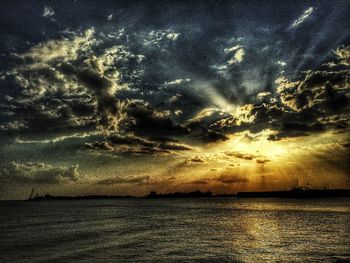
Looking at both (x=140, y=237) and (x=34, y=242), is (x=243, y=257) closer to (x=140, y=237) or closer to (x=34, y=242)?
(x=140, y=237)

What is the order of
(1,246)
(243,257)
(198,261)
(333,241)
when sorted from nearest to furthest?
1. (198,261)
2. (243,257)
3. (1,246)
4. (333,241)

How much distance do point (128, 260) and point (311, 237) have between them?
109 ft

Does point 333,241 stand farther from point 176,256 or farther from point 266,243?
point 176,256

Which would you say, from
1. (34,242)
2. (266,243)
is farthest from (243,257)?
(34,242)

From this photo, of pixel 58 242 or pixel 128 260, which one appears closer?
pixel 128 260

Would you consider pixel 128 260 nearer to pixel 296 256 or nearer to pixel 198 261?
pixel 198 261

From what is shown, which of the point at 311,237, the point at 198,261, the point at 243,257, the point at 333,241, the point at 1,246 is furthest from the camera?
the point at 311,237

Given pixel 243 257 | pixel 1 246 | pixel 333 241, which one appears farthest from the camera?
pixel 333 241

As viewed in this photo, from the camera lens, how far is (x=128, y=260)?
1330 inches

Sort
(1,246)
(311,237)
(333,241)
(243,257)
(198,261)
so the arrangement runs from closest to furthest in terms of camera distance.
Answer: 1. (198,261)
2. (243,257)
3. (1,246)
4. (333,241)
5. (311,237)

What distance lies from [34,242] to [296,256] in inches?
1453

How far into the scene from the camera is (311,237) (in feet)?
173

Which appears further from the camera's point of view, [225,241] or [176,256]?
[225,241]

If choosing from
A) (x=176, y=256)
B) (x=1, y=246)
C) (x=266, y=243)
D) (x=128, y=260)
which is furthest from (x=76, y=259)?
(x=266, y=243)
